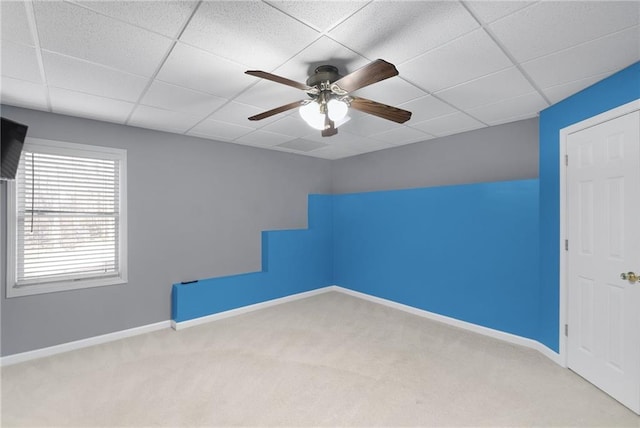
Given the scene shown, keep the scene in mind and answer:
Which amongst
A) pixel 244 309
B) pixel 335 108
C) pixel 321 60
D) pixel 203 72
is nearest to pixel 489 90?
pixel 335 108

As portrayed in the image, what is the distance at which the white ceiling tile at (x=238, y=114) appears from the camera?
2982 mm

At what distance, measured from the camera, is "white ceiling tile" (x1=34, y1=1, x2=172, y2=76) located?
5.30 feet

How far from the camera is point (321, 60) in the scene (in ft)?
6.81

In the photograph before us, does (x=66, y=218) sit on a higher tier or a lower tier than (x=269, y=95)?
lower

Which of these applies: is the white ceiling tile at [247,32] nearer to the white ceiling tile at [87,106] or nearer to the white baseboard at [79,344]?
the white ceiling tile at [87,106]

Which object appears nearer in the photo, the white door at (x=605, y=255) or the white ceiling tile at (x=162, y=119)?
the white door at (x=605, y=255)

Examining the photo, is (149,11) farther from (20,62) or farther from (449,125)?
(449,125)

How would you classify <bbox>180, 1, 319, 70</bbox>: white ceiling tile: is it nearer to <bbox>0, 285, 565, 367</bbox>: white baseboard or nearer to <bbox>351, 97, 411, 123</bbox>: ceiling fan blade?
<bbox>351, 97, 411, 123</bbox>: ceiling fan blade

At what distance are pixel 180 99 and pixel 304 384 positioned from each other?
2.78m

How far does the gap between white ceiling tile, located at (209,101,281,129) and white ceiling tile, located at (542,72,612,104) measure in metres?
2.58

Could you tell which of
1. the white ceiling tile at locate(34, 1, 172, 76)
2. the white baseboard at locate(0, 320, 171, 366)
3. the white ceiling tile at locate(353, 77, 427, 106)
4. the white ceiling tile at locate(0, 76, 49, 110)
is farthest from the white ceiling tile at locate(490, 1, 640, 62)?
the white baseboard at locate(0, 320, 171, 366)

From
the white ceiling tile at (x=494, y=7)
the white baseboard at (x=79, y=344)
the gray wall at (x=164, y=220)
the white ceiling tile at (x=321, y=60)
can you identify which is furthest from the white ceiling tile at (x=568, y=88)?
the white baseboard at (x=79, y=344)

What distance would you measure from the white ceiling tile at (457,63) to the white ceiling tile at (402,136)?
1359mm

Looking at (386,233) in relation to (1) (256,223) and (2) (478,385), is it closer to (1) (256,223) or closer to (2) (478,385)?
(1) (256,223)
